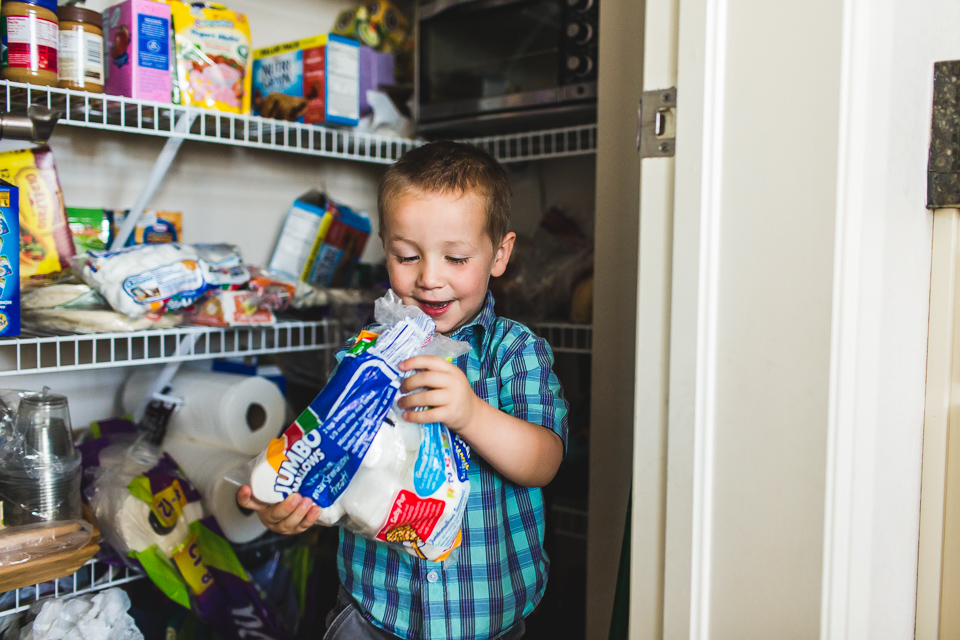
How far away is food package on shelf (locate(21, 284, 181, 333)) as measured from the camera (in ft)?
3.60

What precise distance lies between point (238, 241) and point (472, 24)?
0.74 metres

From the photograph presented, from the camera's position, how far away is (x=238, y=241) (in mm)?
1628

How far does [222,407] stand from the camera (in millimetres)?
1316

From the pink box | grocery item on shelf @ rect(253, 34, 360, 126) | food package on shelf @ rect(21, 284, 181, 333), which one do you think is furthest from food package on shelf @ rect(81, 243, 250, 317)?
grocery item on shelf @ rect(253, 34, 360, 126)

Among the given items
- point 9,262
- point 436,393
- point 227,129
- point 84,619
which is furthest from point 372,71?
point 84,619

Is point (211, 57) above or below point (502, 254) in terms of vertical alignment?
above

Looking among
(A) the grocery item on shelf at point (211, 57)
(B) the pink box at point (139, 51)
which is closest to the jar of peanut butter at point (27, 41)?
(B) the pink box at point (139, 51)

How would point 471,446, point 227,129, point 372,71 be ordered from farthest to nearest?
point 372,71 < point 227,129 < point 471,446

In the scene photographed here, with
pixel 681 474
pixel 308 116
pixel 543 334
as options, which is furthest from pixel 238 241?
pixel 681 474

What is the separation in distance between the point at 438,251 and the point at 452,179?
0.10 metres

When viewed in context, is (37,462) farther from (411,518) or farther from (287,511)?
(411,518)

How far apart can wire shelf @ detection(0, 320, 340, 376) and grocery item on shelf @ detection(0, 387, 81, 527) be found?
0.20 ft

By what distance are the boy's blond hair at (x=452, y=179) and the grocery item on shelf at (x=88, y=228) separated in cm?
65

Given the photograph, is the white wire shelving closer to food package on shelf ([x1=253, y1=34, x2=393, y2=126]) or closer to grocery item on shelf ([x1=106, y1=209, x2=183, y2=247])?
food package on shelf ([x1=253, y1=34, x2=393, y2=126])
